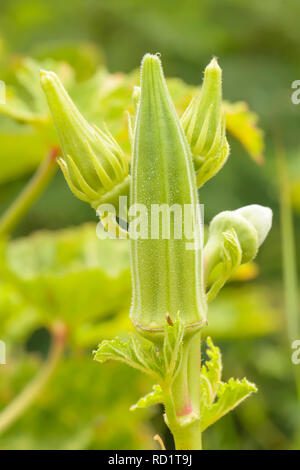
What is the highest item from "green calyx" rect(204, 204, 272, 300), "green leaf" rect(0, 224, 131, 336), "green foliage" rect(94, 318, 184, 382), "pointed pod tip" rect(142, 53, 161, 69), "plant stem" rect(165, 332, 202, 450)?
"green leaf" rect(0, 224, 131, 336)

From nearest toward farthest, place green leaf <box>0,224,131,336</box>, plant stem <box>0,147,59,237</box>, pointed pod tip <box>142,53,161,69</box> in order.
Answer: pointed pod tip <box>142,53,161,69</box> → plant stem <box>0,147,59,237</box> → green leaf <box>0,224,131,336</box>

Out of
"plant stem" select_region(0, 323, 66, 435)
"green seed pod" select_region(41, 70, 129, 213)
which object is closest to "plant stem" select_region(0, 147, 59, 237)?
"plant stem" select_region(0, 323, 66, 435)

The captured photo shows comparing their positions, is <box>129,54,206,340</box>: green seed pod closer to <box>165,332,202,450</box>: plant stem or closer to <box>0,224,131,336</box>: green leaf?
<box>165,332,202,450</box>: plant stem

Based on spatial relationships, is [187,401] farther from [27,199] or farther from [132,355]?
[27,199]

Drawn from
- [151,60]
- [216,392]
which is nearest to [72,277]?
[216,392]

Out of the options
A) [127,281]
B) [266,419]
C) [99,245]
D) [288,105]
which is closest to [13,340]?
[99,245]

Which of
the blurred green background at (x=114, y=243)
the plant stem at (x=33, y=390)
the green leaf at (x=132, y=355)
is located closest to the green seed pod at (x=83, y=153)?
the green leaf at (x=132, y=355)
